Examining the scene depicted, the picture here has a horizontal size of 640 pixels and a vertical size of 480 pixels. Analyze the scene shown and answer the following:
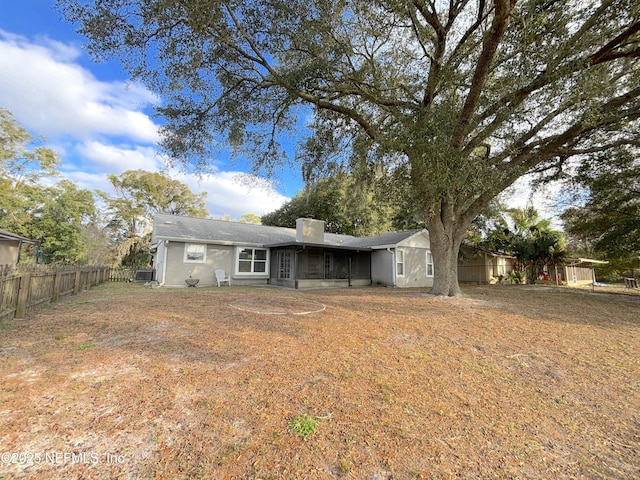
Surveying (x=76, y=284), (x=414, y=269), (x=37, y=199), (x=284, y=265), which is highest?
(x=37, y=199)

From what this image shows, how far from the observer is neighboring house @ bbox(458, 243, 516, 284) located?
62.9 ft

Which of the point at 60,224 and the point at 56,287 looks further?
the point at 60,224

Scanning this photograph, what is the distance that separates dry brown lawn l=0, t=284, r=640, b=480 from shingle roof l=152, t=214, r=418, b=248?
847 cm

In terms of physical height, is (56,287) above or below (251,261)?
below

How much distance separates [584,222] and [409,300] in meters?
10.6

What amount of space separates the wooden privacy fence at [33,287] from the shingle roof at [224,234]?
415cm

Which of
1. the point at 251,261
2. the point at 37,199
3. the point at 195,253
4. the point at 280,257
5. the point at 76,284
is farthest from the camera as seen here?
the point at 37,199

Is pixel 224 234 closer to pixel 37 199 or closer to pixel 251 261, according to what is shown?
pixel 251 261

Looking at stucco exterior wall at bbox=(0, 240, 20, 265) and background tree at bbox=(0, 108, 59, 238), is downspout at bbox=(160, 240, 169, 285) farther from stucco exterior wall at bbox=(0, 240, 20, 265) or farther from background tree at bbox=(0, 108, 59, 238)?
background tree at bbox=(0, 108, 59, 238)

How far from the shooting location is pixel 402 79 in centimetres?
979

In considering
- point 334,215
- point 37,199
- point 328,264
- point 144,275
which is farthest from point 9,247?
point 334,215

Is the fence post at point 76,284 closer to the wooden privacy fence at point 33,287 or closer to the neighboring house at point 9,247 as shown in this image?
the wooden privacy fence at point 33,287

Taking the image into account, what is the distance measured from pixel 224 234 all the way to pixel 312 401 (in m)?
13.6

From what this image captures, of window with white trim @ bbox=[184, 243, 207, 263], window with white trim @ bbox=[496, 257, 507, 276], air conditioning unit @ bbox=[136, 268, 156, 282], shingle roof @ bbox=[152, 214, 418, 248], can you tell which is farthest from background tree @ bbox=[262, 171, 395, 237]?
air conditioning unit @ bbox=[136, 268, 156, 282]
